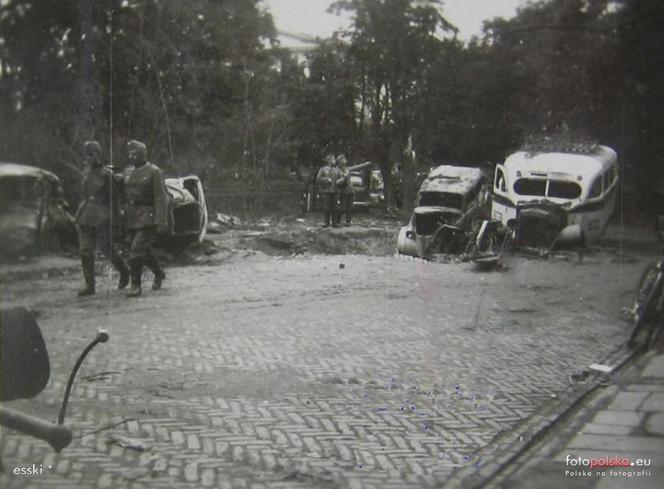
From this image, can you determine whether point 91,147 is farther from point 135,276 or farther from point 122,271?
point 122,271

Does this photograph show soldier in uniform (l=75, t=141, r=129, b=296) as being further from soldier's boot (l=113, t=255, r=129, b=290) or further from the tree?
the tree

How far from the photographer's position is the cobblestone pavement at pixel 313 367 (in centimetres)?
409

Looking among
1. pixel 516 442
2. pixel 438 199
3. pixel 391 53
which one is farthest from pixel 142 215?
pixel 516 442

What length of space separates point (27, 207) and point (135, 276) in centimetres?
411

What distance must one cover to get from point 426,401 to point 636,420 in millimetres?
1441

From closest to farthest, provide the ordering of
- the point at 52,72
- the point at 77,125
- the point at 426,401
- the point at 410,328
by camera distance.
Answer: the point at 52,72, the point at 77,125, the point at 426,401, the point at 410,328

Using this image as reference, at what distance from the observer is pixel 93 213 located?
23.3ft

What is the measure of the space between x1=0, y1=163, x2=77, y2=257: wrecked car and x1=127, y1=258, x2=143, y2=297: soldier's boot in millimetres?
2919

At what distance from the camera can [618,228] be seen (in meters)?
6.97

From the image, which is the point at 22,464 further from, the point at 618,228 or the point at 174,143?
the point at 618,228

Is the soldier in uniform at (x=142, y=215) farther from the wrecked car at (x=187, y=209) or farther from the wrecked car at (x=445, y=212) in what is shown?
the wrecked car at (x=445, y=212)

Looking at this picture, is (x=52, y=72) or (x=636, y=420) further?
(x=636, y=420)

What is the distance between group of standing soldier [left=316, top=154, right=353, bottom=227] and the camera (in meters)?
6.27

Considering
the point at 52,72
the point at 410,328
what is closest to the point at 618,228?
the point at 410,328
